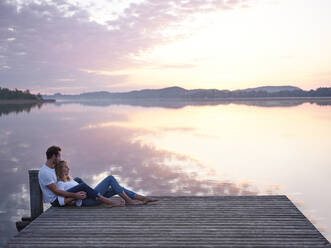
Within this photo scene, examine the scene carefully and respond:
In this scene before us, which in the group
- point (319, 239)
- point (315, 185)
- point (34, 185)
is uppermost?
point (34, 185)

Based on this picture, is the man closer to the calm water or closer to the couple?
the couple

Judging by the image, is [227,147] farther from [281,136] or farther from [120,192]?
[120,192]

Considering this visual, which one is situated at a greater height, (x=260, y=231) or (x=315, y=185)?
(x=260, y=231)

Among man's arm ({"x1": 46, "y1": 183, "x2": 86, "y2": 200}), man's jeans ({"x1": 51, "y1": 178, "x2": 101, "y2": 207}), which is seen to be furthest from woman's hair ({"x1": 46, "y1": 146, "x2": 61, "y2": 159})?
man's jeans ({"x1": 51, "y1": 178, "x2": 101, "y2": 207})

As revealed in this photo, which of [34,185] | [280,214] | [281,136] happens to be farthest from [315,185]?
[281,136]

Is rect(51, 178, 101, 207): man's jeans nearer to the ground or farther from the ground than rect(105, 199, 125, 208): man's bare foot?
farther from the ground

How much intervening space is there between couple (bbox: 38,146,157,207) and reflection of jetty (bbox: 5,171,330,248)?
182 millimetres

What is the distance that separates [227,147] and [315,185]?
8.28 m

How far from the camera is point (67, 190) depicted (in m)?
6.40

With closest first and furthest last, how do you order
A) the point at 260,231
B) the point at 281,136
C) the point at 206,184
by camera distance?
the point at 260,231
the point at 206,184
the point at 281,136

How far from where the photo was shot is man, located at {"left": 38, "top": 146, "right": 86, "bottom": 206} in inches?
241

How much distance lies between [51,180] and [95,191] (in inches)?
37.4

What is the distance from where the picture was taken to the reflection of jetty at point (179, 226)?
16.1 feet

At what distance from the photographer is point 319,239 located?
16.4 feet
